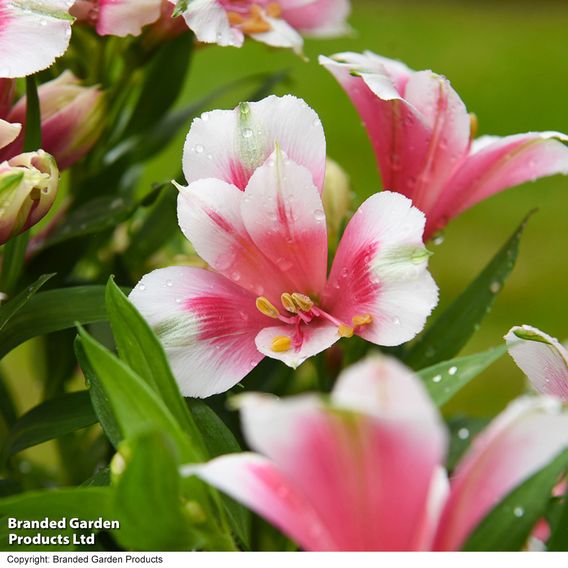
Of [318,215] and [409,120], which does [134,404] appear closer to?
[318,215]

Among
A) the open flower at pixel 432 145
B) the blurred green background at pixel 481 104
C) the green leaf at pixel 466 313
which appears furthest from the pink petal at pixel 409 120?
the blurred green background at pixel 481 104

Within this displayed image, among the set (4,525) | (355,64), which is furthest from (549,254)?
(4,525)

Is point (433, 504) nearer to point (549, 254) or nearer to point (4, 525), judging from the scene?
point (4, 525)

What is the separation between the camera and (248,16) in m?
0.63

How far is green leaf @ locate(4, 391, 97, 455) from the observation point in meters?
0.55

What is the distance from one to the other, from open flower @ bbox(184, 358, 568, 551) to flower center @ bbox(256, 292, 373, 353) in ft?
0.47

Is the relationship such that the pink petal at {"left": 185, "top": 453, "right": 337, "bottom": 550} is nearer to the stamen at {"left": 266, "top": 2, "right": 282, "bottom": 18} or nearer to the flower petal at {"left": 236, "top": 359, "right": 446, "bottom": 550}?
the flower petal at {"left": 236, "top": 359, "right": 446, "bottom": 550}

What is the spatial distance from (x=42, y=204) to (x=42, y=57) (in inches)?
3.0

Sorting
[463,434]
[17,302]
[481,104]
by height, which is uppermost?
[17,302]

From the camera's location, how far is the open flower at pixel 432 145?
21.3 inches

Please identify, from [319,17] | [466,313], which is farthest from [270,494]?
[319,17]

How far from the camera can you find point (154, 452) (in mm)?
345

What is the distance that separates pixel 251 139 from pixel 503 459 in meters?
0.24

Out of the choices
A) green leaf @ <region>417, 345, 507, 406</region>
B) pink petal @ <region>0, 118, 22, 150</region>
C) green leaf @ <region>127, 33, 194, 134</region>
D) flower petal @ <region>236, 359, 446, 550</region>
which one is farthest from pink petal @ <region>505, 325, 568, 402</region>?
green leaf @ <region>127, 33, 194, 134</region>
